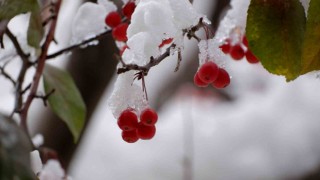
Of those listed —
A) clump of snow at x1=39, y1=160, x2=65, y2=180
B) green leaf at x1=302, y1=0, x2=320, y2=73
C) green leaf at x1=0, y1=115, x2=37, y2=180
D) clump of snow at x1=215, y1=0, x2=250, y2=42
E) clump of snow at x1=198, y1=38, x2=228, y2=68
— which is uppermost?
green leaf at x1=0, y1=115, x2=37, y2=180

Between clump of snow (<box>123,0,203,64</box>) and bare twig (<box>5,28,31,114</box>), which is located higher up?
clump of snow (<box>123,0,203,64</box>)

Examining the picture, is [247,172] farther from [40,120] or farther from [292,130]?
[40,120]

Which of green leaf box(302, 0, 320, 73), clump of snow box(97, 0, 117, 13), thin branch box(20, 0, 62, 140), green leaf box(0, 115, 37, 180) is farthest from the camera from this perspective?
clump of snow box(97, 0, 117, 13)

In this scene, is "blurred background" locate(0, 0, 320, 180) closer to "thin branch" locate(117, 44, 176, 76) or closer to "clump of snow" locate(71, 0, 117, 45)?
"clump of snow" locate(71, 0, 117, 45)

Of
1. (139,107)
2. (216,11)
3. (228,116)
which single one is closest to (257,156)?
(228,116)

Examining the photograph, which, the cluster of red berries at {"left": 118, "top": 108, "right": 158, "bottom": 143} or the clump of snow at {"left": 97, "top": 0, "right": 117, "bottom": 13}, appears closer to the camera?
the cluster of red berries at {"left": 118, "top": 108, "right": 158, "bottom": 143}

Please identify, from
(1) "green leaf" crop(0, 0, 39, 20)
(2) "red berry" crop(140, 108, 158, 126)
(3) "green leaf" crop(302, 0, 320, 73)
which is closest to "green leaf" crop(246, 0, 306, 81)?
(3) "green leaf" crop(302, 0, 320, 73)
